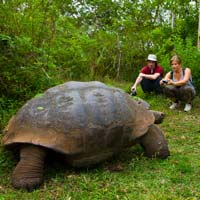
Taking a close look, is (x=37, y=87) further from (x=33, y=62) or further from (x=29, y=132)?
(x=29, y=132)

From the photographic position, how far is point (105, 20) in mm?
13188

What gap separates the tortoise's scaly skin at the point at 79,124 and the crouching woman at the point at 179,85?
316cm

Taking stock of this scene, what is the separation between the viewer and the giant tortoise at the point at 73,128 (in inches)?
144

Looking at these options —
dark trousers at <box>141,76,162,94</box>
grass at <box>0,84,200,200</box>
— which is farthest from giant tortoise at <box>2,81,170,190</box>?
dark trousers at <box>141,76,162,94</box>

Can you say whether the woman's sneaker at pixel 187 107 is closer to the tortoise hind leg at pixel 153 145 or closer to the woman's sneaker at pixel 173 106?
the woman's sneaker at pixel 173 106

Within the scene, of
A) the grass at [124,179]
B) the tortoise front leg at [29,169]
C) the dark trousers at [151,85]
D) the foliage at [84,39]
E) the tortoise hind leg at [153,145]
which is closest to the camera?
the grass at [124,179]

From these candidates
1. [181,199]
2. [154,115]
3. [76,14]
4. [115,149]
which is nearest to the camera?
[181,199]

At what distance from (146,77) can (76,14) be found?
19.0 ft

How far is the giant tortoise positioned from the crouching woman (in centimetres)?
310

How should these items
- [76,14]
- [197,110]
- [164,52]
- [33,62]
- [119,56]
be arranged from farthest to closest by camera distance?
[76,14], [119,56], [164,52], [197,110], [33,62]

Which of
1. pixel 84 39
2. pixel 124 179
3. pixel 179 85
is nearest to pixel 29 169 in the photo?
pixel 124 179

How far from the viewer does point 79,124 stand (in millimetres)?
3746

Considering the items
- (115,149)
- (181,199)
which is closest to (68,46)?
(115,149)

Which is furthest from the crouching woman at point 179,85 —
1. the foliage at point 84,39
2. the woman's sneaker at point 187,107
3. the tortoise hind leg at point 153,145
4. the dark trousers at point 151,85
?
the tortoise hind leg at point 153,145
